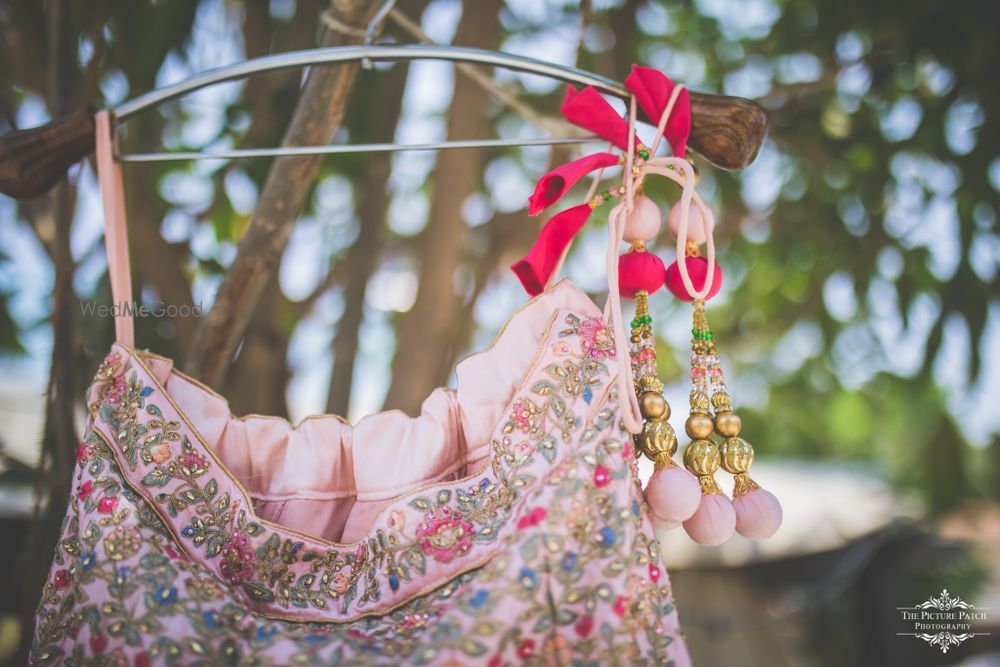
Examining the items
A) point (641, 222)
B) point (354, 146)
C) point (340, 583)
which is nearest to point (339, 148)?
point (354, 146)

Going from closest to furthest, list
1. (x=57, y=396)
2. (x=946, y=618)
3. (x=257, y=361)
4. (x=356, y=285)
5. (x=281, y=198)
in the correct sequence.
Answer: (x=281, y=198)
(x=57, y=396)
(x=946, y=618)
(x=257, y=361)
(x=356, y=285)

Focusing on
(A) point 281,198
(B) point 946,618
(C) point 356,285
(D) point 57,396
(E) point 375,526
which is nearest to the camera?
(E) point 375,526

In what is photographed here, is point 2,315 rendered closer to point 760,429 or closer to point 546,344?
point 546,344

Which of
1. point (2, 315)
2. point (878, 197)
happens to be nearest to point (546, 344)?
point (878, 197)

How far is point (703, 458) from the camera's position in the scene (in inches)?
21.7

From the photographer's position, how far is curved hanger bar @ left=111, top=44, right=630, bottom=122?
0.60 m

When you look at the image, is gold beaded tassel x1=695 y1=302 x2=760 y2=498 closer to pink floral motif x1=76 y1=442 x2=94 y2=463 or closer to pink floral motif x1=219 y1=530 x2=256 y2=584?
pink floral motif x1=219 y1=530 x2=256 y2=584

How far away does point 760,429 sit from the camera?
231 centimetres

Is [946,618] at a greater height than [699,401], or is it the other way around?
[699,401]

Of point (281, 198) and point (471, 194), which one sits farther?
point (471, 194)

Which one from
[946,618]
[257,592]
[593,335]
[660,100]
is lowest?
[946,618]

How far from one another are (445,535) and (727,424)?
0.80 ft

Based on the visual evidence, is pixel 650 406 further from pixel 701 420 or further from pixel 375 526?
pixel 375 526

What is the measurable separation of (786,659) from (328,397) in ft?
8.17
